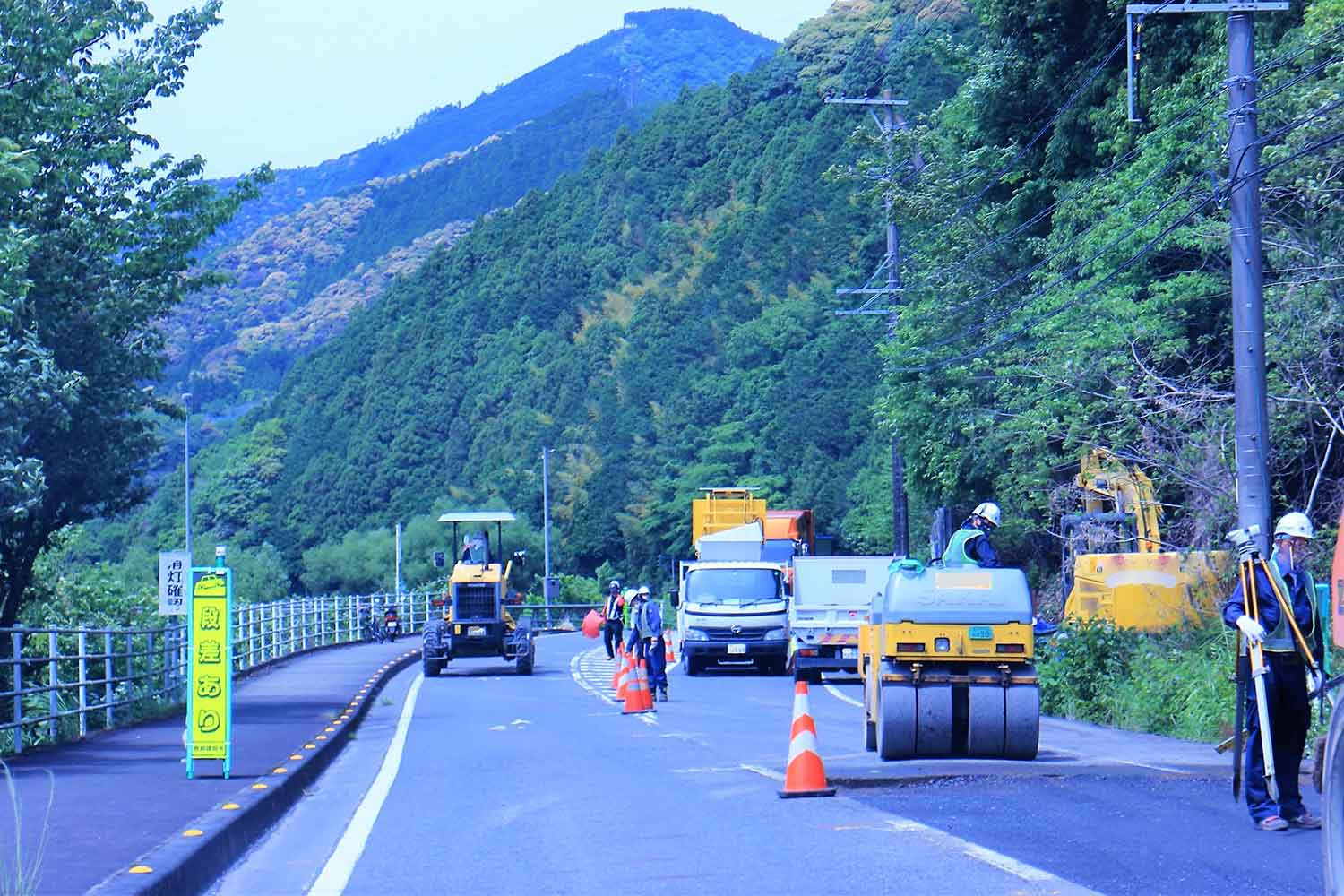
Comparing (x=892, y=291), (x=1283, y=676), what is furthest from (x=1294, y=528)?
Result: (x=892, y=291)

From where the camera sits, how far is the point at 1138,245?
28.8 m

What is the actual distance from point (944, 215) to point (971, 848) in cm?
3174

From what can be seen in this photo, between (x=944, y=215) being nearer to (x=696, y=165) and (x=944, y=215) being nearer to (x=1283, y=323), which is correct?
(x=1283, y=323)

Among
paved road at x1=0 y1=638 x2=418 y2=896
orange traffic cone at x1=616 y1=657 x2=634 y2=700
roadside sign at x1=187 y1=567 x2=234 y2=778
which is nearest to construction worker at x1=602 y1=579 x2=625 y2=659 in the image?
orange traffic cone at x1=616 y1=657 x2=634 y2=700

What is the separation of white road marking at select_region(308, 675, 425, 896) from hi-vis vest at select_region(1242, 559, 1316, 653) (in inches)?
230

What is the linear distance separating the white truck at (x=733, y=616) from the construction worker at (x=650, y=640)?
834 cm

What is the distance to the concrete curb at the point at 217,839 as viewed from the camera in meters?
8.46

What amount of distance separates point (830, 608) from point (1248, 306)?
14749 mm

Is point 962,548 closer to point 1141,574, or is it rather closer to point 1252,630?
point 1252,630

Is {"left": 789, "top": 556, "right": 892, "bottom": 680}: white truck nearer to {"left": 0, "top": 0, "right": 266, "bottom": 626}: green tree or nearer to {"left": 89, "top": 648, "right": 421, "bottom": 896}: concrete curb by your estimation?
{"left": 0, "top": 0, "right": 266, "bottom": 626}: green tree

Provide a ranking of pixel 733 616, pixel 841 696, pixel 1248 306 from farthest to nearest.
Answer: pixel 733 616 < pixel 841 696 < pixel 1248 306

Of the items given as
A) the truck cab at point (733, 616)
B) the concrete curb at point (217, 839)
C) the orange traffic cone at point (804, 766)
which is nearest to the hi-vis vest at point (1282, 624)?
the orange traffic cone at point (804, 766)

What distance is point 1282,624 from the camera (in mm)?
10680

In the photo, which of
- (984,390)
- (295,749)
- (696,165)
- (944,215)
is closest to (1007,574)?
(295,749)
